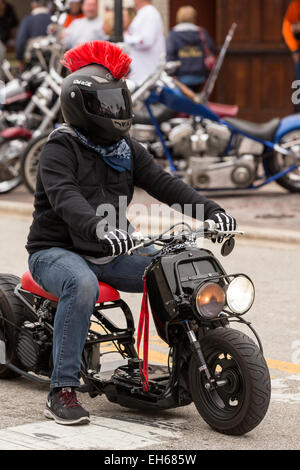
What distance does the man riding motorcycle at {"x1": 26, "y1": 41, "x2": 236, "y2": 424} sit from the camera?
4.99m

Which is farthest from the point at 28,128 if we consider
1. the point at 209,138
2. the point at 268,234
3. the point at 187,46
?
the point at 268,234

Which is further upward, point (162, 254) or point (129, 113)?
point (129, 113)

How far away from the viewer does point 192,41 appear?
1394 cm

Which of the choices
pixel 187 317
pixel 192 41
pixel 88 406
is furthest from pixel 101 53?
pixel 192 41

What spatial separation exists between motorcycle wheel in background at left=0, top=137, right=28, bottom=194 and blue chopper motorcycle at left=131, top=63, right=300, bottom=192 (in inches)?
55.7

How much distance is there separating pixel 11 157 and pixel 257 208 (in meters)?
2.92

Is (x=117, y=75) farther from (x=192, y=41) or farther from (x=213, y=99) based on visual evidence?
(x=213, y=99)

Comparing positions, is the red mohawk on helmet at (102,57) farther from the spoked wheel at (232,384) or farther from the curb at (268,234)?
the curb at (268,234)

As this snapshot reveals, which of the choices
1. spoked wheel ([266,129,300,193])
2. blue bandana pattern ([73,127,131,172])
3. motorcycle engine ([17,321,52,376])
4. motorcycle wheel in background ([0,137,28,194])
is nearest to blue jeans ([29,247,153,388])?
motorcycle engine ([17,321,52,376])

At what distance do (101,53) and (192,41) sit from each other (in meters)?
8.87

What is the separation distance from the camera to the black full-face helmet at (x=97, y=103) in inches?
203

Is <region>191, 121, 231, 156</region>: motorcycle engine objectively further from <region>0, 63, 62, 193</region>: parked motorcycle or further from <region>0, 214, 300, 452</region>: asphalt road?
<region>0, 214, 300, 452</region>: asphalt road

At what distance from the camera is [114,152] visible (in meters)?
5.27
